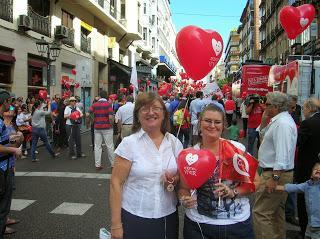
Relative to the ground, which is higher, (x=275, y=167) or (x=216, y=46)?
(x=216, y=46)

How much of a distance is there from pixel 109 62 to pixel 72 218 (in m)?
24.7

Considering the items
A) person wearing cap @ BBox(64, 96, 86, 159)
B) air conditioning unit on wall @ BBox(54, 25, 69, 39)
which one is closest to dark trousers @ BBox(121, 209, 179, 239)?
person wearing cap @ BBox(64, 96, 86, 159)

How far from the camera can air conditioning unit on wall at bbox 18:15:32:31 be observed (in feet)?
54.3

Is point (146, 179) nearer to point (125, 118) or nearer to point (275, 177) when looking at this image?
point (275, 177)

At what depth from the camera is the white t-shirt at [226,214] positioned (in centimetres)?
272

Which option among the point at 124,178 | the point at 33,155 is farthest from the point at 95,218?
the point at 33,155

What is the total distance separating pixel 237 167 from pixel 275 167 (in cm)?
155

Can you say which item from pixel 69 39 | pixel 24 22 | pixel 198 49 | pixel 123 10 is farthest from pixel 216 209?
pixel 123 10

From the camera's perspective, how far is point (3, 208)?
4430 millimetres

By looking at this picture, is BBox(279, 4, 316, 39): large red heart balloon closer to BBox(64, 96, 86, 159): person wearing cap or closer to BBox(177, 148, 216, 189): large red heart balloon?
BBox(64, 96, 86, 159): person wearing cap

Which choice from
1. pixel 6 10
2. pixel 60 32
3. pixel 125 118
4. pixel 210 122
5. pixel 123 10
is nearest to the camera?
pixel 210 122

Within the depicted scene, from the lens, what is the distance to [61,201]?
22.2ft

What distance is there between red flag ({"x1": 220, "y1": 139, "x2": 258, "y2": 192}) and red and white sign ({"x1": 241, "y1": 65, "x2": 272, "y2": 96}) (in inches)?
889

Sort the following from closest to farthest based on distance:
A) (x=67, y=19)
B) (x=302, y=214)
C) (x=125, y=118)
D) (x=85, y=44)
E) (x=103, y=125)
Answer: (x=302, y=214)
(x=103, y=125)
(x=125, y=118)
(x=67, y=19)
(x=85, y=44)
